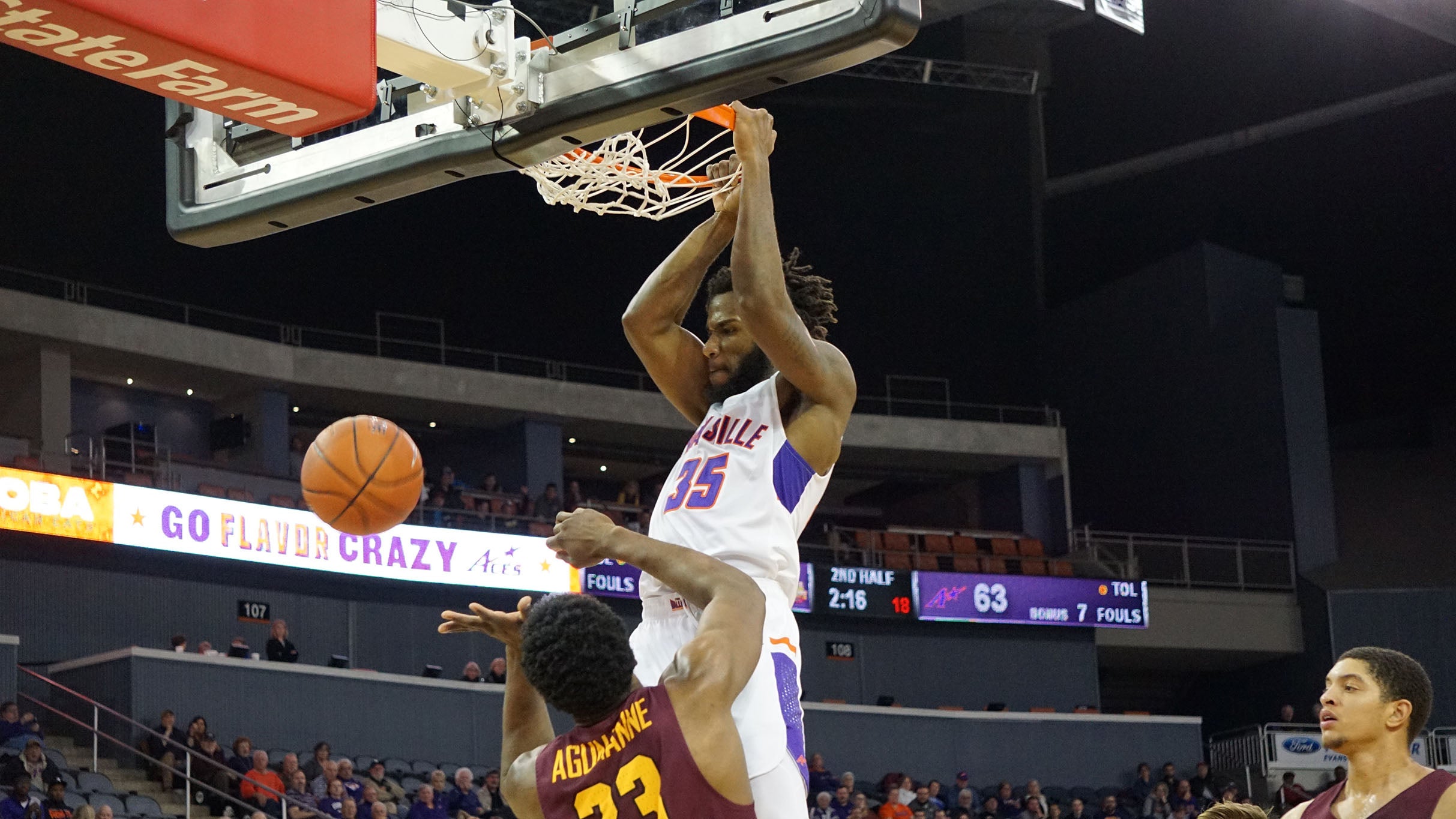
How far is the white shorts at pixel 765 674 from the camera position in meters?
3.47

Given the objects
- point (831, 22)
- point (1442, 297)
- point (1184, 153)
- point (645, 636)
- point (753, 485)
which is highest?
point (1184, 153)

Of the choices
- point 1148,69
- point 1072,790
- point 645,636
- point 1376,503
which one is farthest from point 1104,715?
→ point 645,636

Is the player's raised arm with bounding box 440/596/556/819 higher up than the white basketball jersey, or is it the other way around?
the white basketball jersey

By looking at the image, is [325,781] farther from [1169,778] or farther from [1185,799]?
[1169,778]

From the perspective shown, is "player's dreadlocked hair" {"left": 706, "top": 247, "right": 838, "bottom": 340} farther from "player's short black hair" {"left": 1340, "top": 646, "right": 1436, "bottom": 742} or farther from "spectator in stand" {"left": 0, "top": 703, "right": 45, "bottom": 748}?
"spectator in stand" {"left": 0, "top": 703, "right": 45, "bottom": 748}

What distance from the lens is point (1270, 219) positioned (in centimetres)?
2420

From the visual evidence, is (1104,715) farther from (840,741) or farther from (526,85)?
(526,85)

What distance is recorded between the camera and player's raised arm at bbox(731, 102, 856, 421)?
12.1 ft

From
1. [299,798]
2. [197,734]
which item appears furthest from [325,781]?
[197,734]

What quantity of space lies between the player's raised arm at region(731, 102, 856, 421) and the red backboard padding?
872 millimetres

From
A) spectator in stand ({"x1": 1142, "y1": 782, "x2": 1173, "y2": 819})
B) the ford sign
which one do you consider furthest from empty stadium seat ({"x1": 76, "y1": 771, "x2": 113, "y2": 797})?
the ford sign

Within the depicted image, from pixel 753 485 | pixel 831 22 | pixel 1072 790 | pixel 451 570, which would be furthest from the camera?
pixel 1072 790

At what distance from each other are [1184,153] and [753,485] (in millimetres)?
21234

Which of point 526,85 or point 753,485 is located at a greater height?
point 526,85
